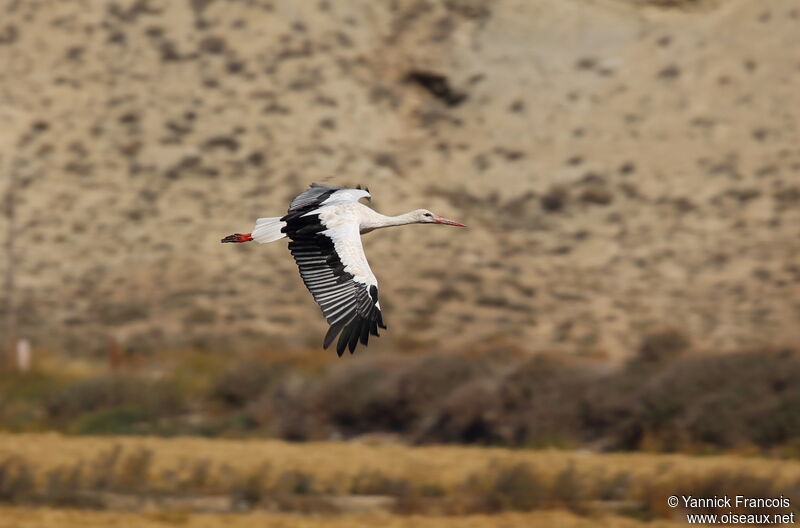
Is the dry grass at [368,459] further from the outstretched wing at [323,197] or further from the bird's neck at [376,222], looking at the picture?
the bird's neck at [376,222]

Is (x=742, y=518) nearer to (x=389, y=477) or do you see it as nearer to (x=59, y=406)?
(x=389, y=477)

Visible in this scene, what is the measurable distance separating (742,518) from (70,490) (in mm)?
9370

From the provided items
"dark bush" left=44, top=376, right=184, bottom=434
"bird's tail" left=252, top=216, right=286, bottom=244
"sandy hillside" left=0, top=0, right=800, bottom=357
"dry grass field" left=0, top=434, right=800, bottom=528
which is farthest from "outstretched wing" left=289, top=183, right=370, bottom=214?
"sandy hillside" left=0, top=0, right=800, bottom=357

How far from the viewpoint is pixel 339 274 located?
11.5 metres

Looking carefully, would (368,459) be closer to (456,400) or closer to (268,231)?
(456,400)

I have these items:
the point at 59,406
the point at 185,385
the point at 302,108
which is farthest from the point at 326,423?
the point at 302,108

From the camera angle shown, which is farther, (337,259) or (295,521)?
(295,521)

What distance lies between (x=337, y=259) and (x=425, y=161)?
22.9 m

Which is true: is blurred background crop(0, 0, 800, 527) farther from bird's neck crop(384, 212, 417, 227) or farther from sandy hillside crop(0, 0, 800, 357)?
bird's neck crop(384, 212, 417, 227)

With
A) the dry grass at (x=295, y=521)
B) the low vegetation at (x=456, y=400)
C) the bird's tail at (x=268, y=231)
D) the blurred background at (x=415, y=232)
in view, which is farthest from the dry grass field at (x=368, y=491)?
the bird's tail at (x=268, y=231)

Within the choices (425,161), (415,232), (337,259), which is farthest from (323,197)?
(425,161)

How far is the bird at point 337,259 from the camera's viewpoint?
1111cm

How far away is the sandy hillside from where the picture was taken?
102 feet

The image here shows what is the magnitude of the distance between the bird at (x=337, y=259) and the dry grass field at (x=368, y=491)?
6271 millimetres
